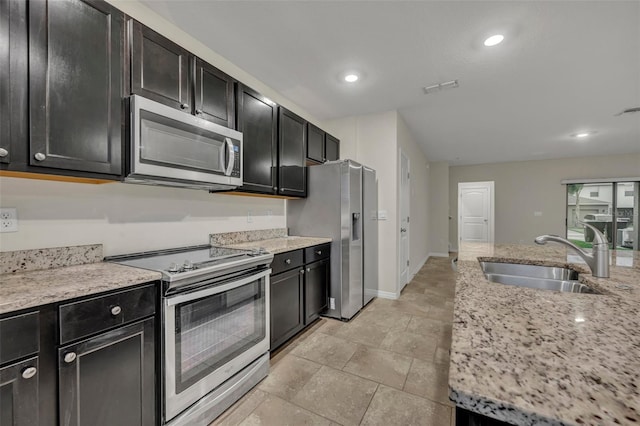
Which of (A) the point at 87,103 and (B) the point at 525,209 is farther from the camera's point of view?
(B) the point at 525,209

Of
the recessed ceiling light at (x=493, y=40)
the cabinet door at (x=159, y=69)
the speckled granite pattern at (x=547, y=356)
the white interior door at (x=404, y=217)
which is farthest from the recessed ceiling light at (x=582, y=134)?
the cabinet door at (x=159, y=69)

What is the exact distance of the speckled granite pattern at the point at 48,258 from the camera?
4.32 ft

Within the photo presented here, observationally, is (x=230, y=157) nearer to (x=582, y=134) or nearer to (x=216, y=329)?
(x=216, y=329)

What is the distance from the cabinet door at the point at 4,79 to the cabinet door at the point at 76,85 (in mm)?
71

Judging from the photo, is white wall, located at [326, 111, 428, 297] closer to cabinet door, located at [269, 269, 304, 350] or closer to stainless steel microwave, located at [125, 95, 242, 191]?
cabinet door, located at [269, 269, 304, 350]

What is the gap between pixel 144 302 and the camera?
1296 mm

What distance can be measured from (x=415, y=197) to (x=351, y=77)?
310 cm

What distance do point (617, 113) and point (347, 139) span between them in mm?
3731

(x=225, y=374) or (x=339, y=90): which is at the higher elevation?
(x=339, y=90)

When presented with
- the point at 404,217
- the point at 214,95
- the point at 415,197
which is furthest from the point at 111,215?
the point at 415,197

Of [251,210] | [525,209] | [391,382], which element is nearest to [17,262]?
[251,210]

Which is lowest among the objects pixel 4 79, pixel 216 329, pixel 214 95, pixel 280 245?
pixel 216 329

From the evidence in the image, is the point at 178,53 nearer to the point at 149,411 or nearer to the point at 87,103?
the point at 87,103

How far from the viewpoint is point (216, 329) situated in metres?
1.62
